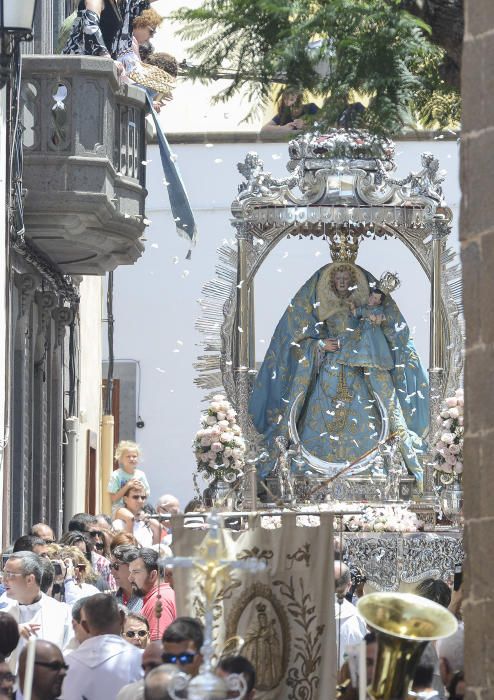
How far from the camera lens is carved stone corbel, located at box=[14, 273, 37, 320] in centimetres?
1747

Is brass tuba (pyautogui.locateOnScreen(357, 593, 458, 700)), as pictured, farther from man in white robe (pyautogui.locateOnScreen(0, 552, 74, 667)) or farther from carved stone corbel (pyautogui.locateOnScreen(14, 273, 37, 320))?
carved stone corbel (pyautogui.locateOnScreen(14, 273, 37, 320))

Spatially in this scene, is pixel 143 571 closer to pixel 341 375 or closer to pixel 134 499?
pixel 134 499

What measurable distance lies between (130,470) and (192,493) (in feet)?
38.4

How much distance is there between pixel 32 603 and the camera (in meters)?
9.74

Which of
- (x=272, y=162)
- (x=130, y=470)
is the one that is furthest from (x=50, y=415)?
(x=272, y=162)

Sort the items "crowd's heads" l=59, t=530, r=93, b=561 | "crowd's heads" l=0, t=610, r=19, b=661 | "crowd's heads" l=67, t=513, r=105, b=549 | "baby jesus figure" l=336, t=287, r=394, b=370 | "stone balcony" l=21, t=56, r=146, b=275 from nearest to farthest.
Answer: "crowd's heads" l=0, t=610, r=19, b=661
"crowd's heads" l=59, t=530, r=93, b=561
"crowd's heads" l=67, t=513, r=105, b=549
"stone balcony" l=21, t=56, r=146, b=275
"baby jesus figure" l=336, t=287, r=394, b=370

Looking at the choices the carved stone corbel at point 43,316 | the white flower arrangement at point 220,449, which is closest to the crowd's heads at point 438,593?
the white flower arrangement at point 220,449

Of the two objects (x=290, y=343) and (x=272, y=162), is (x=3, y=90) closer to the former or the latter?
(x=290, y=343)

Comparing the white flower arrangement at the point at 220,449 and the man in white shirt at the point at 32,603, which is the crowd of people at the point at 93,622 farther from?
the white flower arrangement at the point at 220,449

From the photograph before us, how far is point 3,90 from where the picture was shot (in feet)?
49.5

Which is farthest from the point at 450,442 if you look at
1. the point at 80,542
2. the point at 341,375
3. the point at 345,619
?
the point at 345,619

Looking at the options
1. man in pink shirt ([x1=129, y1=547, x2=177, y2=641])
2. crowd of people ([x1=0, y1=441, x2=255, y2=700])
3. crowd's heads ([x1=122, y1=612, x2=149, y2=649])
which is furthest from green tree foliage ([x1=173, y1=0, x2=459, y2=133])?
man in pink shirt ([x1=129, y1=547, x2=177, y2=641])

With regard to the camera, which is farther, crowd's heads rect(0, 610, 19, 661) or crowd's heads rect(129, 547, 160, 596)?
crowd's heads rect(129, 547, 160, 596)

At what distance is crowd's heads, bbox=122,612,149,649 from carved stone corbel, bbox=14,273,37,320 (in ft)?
25.7
